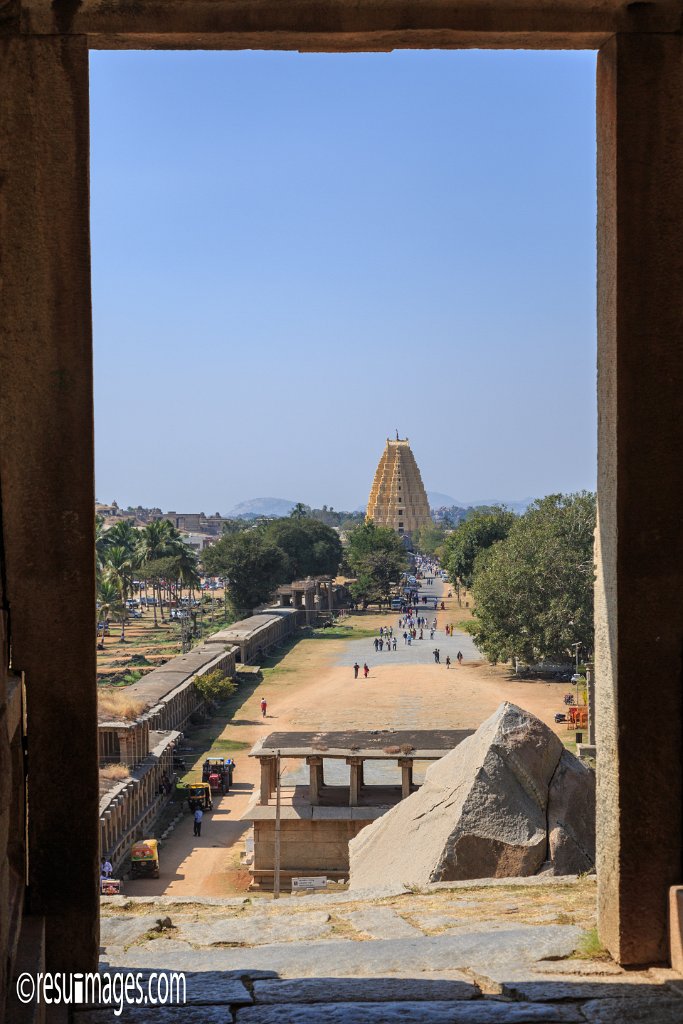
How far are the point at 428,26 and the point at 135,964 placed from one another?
3.82 metres

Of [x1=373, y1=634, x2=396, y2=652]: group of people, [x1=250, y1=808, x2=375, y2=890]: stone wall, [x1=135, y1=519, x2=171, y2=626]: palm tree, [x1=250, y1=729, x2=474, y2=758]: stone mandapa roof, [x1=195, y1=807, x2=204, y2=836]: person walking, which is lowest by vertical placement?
[x1=195, y1=807, x2=204, y2=836]: person walking

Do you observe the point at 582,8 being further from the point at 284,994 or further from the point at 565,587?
the point at 565,587

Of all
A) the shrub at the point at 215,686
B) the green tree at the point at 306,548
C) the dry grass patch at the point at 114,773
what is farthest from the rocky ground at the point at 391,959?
the green tree at the point at 306,548

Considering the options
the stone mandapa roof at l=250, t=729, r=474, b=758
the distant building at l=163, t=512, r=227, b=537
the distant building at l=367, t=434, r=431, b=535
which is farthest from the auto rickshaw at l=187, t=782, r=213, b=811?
the distant building at l=163, t=512, r=227, b=537

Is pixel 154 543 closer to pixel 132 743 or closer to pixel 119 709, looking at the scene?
pixel 119 709

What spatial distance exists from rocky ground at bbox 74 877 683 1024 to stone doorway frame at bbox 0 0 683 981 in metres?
0.37

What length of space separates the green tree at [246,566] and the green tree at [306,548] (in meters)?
7.19

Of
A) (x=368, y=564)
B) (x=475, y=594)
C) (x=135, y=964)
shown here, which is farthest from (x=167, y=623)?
(x=135, y=964)

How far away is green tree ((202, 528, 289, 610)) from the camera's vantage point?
5525 cm

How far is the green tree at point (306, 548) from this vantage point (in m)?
65.9

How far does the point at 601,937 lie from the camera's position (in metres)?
4.04

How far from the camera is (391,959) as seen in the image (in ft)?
13.2

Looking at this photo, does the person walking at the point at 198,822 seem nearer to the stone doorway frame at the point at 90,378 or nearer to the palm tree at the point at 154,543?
the stone doorway frame at the point at 90,378

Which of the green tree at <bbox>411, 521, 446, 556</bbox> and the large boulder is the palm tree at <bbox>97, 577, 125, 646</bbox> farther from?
the green tree at <bbox>411, 521, 446, 556</bbox>
